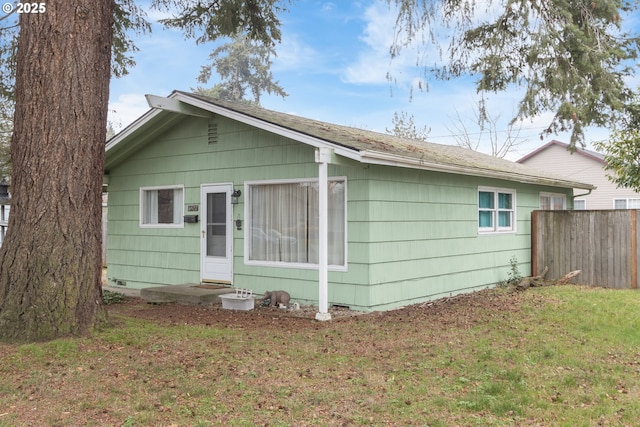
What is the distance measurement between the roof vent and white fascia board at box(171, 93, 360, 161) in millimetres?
652

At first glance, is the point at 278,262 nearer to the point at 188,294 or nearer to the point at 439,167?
the point at 188,294

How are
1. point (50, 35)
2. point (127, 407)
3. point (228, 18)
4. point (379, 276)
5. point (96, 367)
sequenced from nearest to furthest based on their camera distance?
point (127, 407) → point (96, 367) → point (50, 35) → point (379, 276) → point (228, 18)

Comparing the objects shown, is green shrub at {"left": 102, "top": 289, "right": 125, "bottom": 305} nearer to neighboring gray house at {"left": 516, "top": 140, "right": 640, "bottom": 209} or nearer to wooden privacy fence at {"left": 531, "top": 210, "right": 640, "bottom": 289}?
wooden privacy fence at {"left": 531, "top": 210, "right": 640, "bottom": 289}

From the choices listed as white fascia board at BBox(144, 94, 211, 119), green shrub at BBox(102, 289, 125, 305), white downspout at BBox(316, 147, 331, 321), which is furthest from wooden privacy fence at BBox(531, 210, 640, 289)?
green shrub at BBox(102, 289, 125, 305)

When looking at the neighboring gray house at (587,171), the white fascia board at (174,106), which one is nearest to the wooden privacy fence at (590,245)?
the white fascia board at (174,106)

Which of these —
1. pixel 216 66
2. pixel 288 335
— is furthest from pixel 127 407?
pixel 216 66

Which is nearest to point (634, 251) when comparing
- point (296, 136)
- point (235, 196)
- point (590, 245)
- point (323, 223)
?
point (590, 245)

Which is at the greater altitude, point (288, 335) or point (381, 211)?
point (381, 211)

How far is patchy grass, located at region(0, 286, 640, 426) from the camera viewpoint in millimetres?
3994

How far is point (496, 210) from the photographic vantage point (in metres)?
11.6

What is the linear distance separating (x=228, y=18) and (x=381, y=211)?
481cm

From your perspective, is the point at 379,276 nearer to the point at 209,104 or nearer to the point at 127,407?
the point at 209,104

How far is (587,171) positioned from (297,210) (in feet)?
72.4

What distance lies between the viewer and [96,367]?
5062mm
